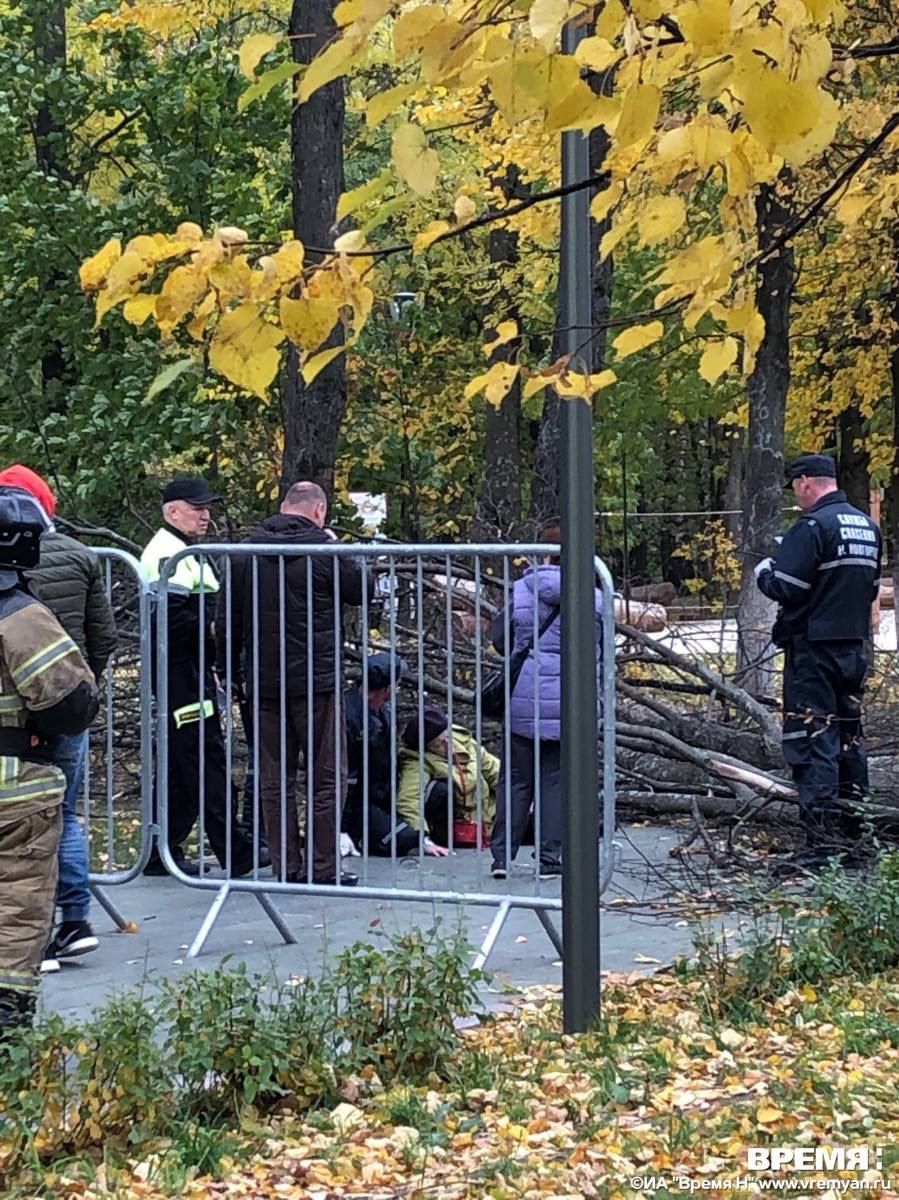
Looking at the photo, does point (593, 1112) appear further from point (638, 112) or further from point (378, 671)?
point (378, 671)

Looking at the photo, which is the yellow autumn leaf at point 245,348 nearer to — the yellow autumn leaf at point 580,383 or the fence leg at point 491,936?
the yellow autumn leaf at point 580,383

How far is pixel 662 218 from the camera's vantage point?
Answer: 348 cm

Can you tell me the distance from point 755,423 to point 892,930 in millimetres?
9915

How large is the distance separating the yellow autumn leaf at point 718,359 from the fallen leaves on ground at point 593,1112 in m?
1.92

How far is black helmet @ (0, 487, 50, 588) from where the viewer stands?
4824 mm

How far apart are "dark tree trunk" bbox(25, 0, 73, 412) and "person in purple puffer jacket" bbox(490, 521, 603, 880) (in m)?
10.5

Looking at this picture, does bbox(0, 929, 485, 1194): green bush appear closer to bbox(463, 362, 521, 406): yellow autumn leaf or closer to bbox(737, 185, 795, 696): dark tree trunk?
bbox(463, 362, 521, 406): yellow autumn leaf

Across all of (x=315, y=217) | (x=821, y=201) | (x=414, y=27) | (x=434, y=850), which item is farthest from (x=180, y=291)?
(x=315, y=217)

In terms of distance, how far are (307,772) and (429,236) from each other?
349 centimetres

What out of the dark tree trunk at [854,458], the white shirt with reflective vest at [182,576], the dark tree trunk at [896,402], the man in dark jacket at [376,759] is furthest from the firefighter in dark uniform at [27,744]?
the dark tree trunk at [854,458]

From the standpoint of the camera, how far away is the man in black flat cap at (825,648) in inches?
289

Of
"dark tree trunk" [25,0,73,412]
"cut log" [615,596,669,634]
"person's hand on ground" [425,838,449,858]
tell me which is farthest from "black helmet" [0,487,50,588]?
"dark tree trunk" [25,0,73,412]

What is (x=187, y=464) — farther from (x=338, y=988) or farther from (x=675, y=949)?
(x=338, y=988)

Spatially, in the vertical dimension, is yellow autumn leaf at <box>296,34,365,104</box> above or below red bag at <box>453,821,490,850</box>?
above
